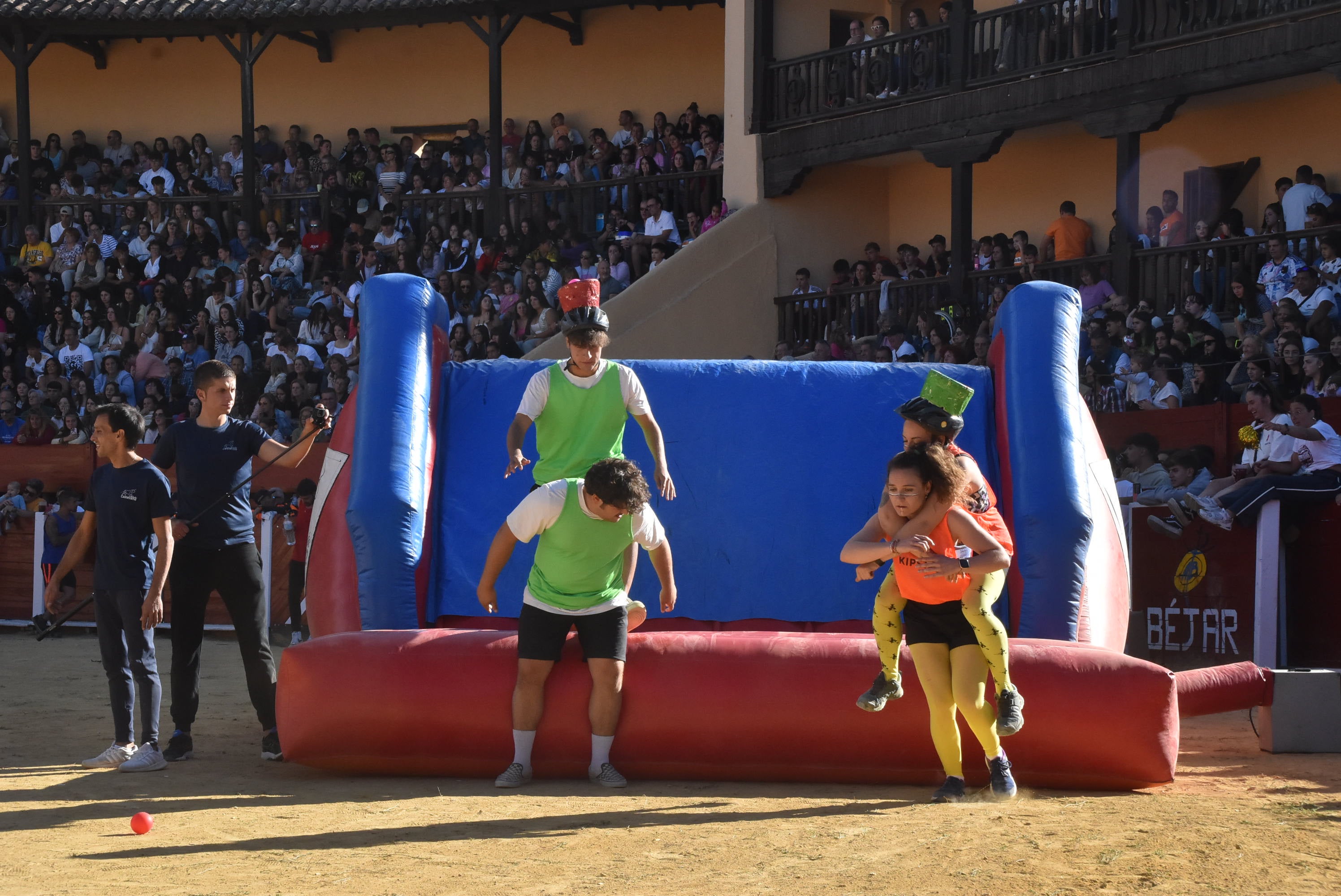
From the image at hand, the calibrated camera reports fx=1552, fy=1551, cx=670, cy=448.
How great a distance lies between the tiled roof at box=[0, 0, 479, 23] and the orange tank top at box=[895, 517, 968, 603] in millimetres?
15561

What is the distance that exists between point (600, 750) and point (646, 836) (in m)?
1.08

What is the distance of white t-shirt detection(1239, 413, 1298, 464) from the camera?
9.68 metres

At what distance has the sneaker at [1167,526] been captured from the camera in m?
9.88

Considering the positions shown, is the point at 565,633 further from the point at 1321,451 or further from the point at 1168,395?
the point at 1168,395

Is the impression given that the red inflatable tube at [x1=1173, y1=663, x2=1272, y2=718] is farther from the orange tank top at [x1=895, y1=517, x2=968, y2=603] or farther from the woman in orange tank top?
the orange tank top at [x1=895, y1=517, x2=968, y2=603]

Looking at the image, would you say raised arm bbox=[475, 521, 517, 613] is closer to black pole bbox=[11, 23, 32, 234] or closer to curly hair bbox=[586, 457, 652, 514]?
curly hair bbox=[586, 457, 652, 514]

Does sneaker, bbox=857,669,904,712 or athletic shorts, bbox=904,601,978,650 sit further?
sneaker, bbox=857,669,904,712

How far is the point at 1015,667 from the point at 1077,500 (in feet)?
3.64

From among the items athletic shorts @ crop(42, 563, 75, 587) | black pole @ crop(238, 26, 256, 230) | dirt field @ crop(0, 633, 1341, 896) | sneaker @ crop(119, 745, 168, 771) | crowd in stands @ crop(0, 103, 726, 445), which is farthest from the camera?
black pole @ crop(238, 26, 256, 230)

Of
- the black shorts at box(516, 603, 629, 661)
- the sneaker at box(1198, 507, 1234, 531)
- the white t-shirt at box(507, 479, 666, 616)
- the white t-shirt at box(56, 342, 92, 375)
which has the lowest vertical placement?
the black shorts at box(516, 603, 629, 661)

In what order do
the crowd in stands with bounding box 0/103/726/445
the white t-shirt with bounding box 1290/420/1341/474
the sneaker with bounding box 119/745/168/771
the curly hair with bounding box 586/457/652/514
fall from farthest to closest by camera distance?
the crowd in stands with bounding box 0/103/726/445, the white t-shirt with bounding box 1290/420/1341/474, the sneaker with bounding box 119/745/168/771, the curly hair with bounding box 586/457/652/514

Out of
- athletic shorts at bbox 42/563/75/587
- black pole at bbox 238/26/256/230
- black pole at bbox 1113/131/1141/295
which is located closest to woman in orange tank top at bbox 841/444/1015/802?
black pole at bbox 1113/131/1141/295

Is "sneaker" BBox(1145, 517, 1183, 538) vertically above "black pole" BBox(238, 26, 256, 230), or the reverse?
"black pole" BBox(238, 26, 256, 230)

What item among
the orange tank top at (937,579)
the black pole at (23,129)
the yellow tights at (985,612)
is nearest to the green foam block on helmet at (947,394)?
the orange tank top at (937,579)
